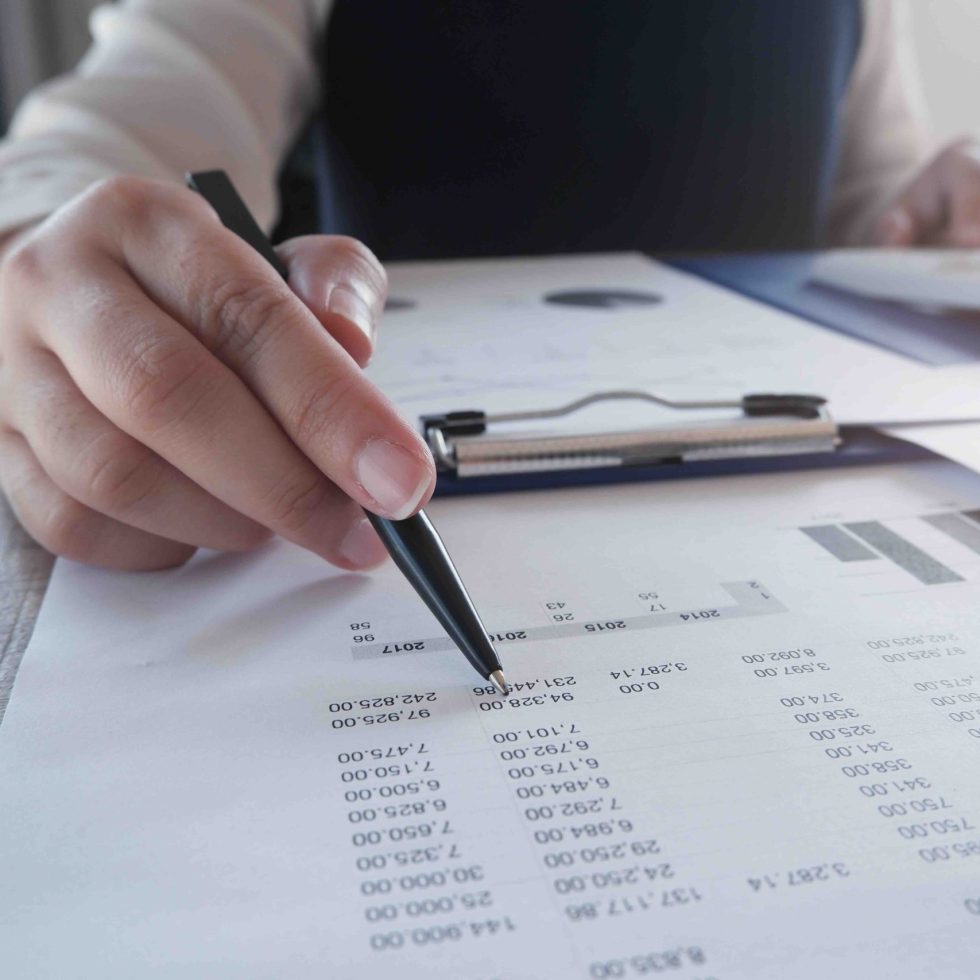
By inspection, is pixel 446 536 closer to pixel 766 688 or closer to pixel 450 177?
pixel 766 688

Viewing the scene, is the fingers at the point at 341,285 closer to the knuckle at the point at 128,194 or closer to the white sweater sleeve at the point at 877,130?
the knuckle at the point at 128,194

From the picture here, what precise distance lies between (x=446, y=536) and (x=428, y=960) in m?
0.19

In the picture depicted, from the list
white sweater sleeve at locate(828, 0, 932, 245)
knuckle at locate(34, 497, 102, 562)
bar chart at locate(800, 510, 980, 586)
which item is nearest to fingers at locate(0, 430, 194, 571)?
knuckle at locate(34, 497, 102, 562)

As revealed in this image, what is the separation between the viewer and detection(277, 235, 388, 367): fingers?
0.35m

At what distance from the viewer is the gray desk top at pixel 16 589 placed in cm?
29

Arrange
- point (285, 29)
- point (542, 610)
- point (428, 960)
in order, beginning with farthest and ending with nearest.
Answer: point (285, 29), point (542, 610), point (428, 960)

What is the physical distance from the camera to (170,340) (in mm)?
327

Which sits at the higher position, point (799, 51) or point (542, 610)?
point (799, 51)

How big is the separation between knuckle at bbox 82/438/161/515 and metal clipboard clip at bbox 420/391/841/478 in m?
0.11

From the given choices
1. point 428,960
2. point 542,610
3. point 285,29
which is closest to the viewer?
point 428,960

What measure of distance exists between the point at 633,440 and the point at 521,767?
19cm

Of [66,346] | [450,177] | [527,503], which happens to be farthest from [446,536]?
[450,177]

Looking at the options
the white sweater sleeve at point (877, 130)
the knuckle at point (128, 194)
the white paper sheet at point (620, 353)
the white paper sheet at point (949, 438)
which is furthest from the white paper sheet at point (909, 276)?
the knuckle at point (128, 194)

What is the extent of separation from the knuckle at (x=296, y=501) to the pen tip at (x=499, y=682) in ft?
0.30
